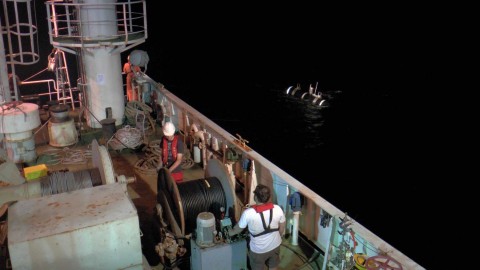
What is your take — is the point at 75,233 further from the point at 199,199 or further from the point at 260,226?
the point at 199,199

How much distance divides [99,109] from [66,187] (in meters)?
5.94

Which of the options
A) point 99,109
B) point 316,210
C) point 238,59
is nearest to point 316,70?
point 238,59

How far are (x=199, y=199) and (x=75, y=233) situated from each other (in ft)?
8.02

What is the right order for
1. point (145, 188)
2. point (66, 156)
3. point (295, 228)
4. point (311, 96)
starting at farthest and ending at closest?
point (311, 96)
point (66, 156)
point (145, 188)
point (295, 228)

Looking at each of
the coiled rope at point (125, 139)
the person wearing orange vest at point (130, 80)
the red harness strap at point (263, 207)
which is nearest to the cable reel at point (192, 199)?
the red harness strap at point (263, 207)

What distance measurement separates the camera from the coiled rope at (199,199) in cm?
655

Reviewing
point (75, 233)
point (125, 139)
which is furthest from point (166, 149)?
point (75, 233)

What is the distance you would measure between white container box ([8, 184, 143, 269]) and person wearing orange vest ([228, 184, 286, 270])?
4.27ft

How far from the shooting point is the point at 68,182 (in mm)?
6270

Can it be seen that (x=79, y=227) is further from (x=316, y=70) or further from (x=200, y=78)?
(x=316, y=70)

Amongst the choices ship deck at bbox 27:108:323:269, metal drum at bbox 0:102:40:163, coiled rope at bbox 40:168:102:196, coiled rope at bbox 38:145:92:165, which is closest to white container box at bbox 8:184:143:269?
ship deck at bbox 27:108:323:269

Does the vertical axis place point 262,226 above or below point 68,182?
below

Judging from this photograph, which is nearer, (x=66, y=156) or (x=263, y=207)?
(x=263, y=207)

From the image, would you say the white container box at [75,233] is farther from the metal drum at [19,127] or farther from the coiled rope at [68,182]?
the metal drum at [19,127]
